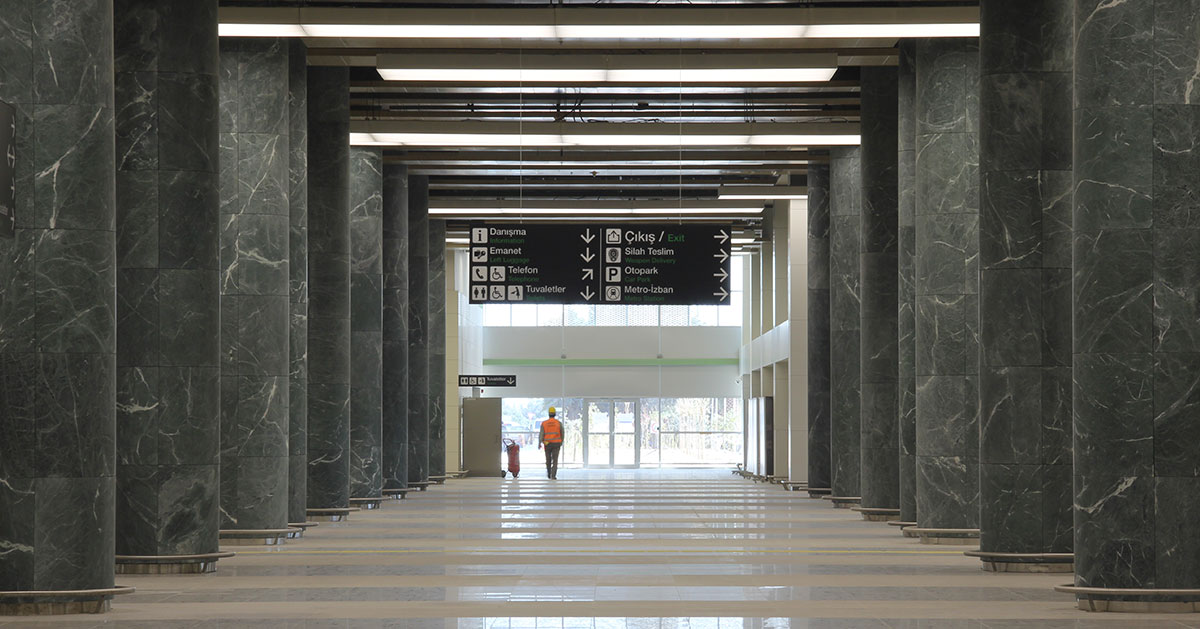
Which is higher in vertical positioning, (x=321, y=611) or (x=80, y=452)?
(x=80, y=452)

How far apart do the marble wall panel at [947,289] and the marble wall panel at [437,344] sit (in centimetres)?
1873

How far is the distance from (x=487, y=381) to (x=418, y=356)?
7.92 meters

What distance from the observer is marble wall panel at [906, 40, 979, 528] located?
1678 centimetres

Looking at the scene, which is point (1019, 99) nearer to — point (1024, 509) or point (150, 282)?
point (1024, 509)

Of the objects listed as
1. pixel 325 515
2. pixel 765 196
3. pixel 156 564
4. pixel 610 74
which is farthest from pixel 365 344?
pixel 156 564

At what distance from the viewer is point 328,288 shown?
21.0 meters

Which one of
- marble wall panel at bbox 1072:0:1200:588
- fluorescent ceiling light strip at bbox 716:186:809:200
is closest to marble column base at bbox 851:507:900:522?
marble wall panel at bbox 1072:0:1200:588

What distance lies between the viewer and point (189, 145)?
43.3 ft

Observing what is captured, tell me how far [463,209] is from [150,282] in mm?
20055

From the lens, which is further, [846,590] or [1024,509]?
[1024,509]

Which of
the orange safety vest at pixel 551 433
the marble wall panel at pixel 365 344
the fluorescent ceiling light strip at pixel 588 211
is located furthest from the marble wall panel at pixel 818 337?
the orange safety vest at pixel 551 433

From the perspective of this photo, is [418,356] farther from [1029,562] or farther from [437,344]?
[1029,562]

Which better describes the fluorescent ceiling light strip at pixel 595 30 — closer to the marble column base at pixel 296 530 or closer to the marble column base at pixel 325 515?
the marble column base at pixel 296 530

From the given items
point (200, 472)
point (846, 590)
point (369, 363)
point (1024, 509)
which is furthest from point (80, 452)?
point (369, 363)
